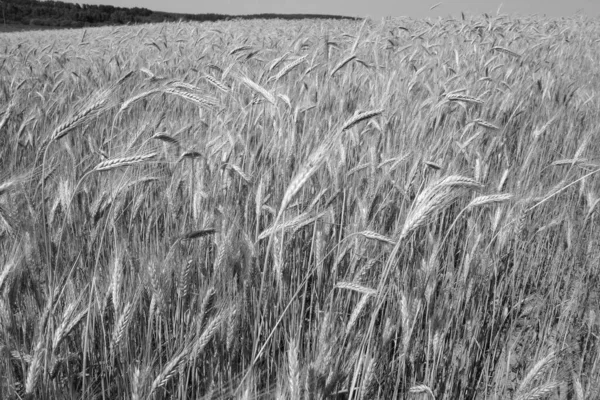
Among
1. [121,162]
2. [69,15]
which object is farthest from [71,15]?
[121,162]

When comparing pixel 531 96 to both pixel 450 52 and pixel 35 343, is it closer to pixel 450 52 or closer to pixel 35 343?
pixel 450 52

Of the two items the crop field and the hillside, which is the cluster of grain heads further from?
the hillside

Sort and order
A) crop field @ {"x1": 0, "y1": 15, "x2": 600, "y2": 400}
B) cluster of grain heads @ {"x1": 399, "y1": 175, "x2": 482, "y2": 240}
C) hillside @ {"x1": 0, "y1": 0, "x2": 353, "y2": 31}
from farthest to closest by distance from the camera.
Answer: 1. hillside @ {"x1": 0, "y1": 0, "x2": 353, "y2": 31}
2. crop field @ {"x1": 0, "y1": 15, "x2": 600, "y2": 400}
3. cluster of grain heads @ {"x1": 399, "y1": 175, "x2": 482, "y2": 240}

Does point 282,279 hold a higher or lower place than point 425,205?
lower

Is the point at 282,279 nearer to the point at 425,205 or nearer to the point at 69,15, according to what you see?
the point at 425,205

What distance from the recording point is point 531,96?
356 cm

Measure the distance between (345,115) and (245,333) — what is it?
5.64 ft

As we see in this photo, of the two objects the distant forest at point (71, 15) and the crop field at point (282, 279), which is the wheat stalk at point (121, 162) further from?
the distant forest at point (71, 15)

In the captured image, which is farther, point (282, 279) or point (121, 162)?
point (282, 279)

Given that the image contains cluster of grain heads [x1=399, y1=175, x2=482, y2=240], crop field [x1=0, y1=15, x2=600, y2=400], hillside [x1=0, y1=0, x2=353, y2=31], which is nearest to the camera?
cluster of grain heads [x1=399, y1=175, x2=482, y2=240]

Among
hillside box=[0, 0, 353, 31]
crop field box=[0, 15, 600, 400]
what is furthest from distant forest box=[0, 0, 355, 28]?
crop field box=[0, 15, 600, 400]

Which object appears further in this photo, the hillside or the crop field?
the hillside

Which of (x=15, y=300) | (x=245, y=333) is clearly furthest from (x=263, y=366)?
(x=15, y=300)

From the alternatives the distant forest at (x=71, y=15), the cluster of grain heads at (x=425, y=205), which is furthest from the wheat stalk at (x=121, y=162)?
the distant forest at (x=71, y=15)
